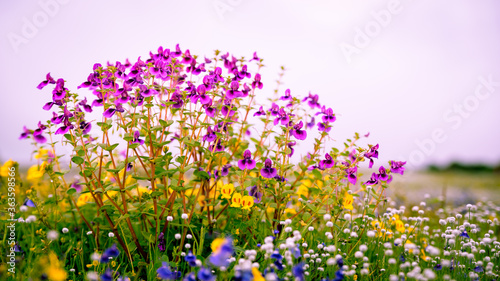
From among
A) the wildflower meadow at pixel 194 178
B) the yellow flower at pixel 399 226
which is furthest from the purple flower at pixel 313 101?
the yellow flower at pixel 399 226

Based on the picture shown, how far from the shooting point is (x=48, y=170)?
3314mm

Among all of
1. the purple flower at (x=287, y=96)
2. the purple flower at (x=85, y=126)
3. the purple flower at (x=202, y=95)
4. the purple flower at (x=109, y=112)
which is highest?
the purple flower at (x=287, y=96)

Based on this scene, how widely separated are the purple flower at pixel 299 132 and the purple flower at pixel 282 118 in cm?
9

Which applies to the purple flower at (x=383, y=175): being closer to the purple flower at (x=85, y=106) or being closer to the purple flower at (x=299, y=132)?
the purple flower at (x=299, y=132)

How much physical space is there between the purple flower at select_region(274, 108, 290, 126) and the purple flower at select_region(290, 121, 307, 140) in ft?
0.30

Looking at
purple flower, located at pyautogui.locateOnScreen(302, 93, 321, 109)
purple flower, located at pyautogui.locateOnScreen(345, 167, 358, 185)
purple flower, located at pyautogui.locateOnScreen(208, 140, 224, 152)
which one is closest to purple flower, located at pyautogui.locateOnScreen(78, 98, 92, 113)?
purple flower, located at pyautogui.locateOnScreen(208, 140, 224, 152)

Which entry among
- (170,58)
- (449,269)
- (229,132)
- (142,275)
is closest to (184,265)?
(142,275)

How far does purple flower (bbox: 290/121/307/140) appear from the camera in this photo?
3.32m

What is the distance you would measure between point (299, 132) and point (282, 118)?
196 millimetres

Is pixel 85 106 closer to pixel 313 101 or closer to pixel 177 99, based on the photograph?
pixel 177 99

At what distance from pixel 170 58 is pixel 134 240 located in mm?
1632

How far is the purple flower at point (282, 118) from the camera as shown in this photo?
334cm

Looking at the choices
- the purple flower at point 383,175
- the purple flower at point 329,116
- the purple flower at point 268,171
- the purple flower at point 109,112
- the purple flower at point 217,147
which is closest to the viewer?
the purple flower at point 109,112

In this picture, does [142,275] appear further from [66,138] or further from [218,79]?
[218,79]
